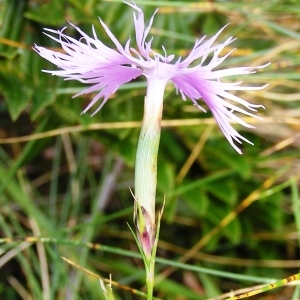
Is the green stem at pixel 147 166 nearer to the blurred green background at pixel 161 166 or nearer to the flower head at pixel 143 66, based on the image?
the flower head at pixel 143 66

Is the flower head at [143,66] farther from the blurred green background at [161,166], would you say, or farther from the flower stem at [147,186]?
the blurred green background at [161,166]

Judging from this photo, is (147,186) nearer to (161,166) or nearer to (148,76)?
(148,76)

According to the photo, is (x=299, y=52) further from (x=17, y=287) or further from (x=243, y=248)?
(x=17, y=287)

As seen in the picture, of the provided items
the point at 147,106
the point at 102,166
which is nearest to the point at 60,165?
the point at 102,166

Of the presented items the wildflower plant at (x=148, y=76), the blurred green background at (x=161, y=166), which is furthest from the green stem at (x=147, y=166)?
the blurred green background at (x=161, y=166)

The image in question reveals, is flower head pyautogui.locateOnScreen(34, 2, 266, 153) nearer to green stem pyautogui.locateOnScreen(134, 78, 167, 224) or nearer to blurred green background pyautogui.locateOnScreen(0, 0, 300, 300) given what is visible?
green stem pyautogui.locateOnScreen(134, 78, 167, 224)

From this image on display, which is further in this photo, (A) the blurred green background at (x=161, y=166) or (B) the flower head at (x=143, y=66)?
(A) the blurred green background at (x=161, y=166)

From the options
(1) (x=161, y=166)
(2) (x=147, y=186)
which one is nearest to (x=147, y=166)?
(2) (x=147, y=186)

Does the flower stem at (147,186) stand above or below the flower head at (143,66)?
below
